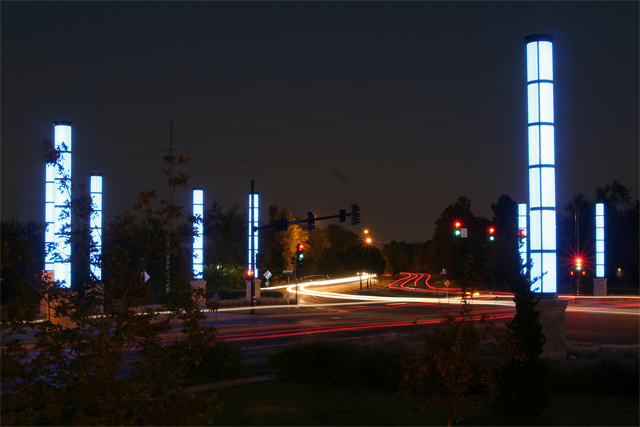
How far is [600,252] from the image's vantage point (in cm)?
5625

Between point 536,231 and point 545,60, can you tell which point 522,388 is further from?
point 545,60

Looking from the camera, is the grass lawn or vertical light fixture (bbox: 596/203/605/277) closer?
the grass lawn

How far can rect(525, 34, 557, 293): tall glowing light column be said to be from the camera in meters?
14.8

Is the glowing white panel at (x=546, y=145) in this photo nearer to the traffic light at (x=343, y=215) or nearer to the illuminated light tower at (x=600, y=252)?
the traffic light at (x=343, y=215)

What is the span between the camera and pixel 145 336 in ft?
19.9

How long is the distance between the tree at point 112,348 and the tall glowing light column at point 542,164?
34.8ft

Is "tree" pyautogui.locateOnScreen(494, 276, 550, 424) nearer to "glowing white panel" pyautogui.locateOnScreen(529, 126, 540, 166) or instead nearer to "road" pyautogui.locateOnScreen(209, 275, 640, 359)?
"glowing white panel" pyautogui.locateOnScreen(529, 126, 540, 166)

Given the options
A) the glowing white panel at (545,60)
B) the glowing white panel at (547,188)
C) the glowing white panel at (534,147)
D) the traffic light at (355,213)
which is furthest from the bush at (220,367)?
the traffic light at (355,213)

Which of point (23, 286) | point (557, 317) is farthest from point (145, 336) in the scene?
point (557, 317)

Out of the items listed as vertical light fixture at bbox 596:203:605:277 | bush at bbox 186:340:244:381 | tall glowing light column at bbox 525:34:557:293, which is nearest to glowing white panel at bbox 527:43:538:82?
tall glowing light column at bbox 525:34:557:293

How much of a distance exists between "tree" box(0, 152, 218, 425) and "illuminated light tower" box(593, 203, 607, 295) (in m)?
55.1

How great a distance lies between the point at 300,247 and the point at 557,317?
3038cm

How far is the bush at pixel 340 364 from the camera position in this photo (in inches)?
535

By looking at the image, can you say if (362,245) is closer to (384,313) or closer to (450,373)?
(384,313)
